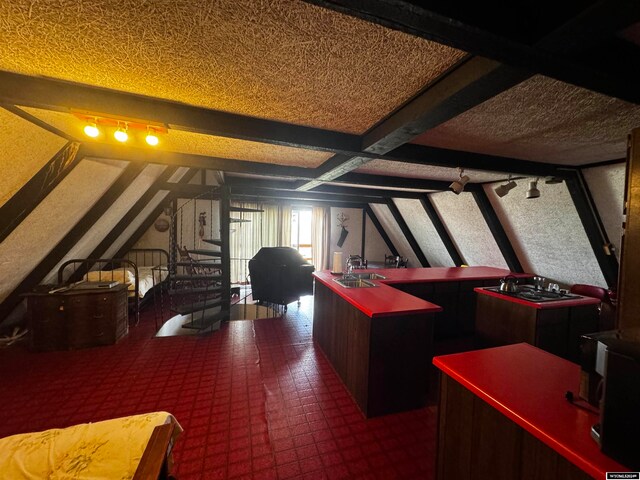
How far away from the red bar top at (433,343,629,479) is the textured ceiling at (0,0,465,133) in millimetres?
1362

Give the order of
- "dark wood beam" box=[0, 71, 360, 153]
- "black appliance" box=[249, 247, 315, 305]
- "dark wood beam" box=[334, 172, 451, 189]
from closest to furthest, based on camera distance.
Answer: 1. "dark wood beam" box=[0, 71, 360, 153]
2. "dark wood beam" box=[334, 172, 451, 189]
3. "black appliance" box=[249, 247, 315, 305]

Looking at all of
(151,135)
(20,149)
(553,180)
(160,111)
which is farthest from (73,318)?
(553,180)

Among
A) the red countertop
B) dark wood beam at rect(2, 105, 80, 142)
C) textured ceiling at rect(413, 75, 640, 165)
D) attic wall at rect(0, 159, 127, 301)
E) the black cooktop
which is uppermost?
textured ceiling at rect(413, 75, 640, 165)

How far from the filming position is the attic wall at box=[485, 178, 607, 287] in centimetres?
307

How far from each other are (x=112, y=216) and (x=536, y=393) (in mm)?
4640

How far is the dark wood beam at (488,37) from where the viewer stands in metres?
0.65

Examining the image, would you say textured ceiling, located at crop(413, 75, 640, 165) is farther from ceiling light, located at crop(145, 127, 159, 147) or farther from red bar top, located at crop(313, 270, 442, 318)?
ceiling light, located at crop(145, 127, 159, 147)

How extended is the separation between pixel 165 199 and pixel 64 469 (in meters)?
4.92

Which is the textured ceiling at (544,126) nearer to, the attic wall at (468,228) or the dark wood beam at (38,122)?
the attic wall at (468,228)

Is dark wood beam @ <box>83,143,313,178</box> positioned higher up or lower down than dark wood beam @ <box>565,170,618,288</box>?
higher up

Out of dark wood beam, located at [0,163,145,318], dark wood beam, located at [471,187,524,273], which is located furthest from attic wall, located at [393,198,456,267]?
dark wood beam, located at [0,163,145,318]

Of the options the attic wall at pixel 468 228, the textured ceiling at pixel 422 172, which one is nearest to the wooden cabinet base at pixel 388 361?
the textured ceiling at pixel 422 172

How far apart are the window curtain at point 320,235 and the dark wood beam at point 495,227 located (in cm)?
397

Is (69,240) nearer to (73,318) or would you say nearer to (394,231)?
(73,318)
